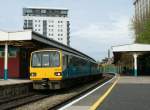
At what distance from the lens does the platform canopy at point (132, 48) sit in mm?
57237

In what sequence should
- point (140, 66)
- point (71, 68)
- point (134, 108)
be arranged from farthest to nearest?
point (140, 66) < point (71, 68) < point (134, 108)

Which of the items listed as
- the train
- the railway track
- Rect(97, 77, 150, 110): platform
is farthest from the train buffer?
the train

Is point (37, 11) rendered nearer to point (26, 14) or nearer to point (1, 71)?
point (26, 14)

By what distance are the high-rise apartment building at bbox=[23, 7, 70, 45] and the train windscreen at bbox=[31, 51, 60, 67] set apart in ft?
333

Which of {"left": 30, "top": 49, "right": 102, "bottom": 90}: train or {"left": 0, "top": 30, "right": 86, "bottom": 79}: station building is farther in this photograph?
{"left": 0, "top": 30, "right": 86, "bottom": 79}: station building

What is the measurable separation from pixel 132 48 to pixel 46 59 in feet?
112

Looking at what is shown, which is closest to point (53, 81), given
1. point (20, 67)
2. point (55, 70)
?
point (55, 70)

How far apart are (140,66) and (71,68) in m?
57.1

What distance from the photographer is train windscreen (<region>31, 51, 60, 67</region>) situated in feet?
82.5

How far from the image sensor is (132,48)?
58062 mm

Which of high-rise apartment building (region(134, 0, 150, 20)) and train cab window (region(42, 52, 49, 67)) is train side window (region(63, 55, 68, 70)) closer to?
train cab window (region(42, 52, 49, 67))

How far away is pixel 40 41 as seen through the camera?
36406 mm

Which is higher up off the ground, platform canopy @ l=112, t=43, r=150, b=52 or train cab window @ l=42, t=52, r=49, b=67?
platform canopy @ l=112, t=43, r=150, b=52

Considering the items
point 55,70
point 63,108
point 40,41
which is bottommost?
point 63,108
